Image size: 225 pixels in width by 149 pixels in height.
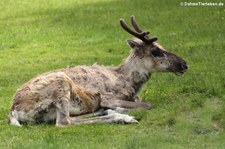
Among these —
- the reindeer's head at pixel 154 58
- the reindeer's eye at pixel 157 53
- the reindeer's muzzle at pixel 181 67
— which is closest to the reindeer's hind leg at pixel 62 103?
the reindeer's head at pixel 154 58

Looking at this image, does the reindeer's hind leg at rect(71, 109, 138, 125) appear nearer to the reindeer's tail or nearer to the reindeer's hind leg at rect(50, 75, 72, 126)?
the reindeer's hind leg at rect(50, 75, 72, 126)

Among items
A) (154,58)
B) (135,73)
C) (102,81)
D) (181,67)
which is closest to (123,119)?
(102,81)

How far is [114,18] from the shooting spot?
85.6ft

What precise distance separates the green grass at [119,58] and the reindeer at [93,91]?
0.97ft

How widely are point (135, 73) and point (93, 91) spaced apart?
1.15 meters

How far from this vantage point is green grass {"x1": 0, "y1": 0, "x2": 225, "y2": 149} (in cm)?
1062

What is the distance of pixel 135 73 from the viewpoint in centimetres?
1350

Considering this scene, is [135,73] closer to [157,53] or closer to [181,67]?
[157,53]

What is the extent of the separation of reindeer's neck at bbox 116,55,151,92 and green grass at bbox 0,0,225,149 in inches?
15.3

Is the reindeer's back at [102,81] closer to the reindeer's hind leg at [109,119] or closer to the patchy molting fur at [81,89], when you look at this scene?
the patchy molting fur at [81,89]

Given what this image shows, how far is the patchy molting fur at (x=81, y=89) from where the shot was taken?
12.0m

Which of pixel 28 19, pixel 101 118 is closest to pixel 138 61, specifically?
pixel 101 118

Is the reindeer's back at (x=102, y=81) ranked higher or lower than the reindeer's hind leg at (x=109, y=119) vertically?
higher

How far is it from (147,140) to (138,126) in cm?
126
